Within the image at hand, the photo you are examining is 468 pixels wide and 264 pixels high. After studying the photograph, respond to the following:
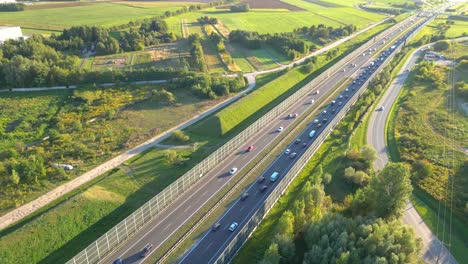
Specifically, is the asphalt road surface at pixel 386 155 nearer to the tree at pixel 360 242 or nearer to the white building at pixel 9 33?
the tree at pixel 360 242

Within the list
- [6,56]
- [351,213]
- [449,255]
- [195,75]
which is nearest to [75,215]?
[351,213]

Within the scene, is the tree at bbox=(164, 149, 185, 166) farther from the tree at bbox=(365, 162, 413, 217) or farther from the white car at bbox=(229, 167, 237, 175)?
the tree at bbox=(365, 162, 413, 217)

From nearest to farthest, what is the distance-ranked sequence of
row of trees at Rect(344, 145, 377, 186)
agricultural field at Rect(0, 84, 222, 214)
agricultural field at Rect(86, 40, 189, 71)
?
row of trees at Rect(344, 145, 377, 186), agricultural field at Rect(0, 84, 222, 214), agricultural field at Rect(86, 40, 189, 71)

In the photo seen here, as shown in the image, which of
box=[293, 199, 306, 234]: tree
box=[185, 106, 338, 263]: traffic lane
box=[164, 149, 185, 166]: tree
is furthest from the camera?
box=[164, 149, 185, 166]: tree

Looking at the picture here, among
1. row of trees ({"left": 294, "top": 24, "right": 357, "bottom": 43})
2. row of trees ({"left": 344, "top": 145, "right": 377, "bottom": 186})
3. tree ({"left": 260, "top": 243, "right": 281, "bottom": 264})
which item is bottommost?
row of trees ({"left": 344, "top": 145, "right": 377, "bottom": 186})

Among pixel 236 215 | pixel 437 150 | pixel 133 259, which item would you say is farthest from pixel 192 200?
pixel 437 150

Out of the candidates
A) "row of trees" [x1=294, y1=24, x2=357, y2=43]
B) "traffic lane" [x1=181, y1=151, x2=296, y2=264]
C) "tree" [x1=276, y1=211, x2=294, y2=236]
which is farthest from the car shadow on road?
"row of trees" [x1=294, y1=24, x2=357, y2=43]

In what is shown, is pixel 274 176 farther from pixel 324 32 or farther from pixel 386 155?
pixel 324 32
